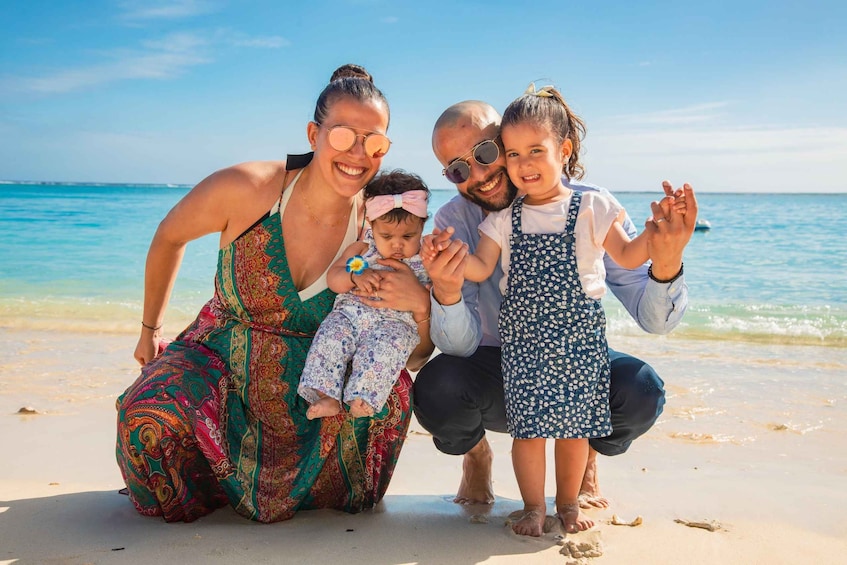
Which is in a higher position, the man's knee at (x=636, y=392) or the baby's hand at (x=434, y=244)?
the baby's hand at (x=434, y=244)

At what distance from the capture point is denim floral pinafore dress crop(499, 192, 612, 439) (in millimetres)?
2707

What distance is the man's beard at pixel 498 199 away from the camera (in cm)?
304

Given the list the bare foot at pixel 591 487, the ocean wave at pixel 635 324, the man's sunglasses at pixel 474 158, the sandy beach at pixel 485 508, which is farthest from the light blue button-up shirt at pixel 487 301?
the ocean wave at pixel 635 324

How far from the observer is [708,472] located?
362 centimetres

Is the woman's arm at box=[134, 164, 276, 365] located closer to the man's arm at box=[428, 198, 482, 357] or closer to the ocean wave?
the man's arm at box=[428, 198, 482, 357]

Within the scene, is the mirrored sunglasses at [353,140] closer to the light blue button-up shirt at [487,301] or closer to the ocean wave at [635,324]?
the light blue button-up shirt at [487,301]

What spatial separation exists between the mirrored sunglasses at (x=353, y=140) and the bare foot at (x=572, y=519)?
5.18 feet

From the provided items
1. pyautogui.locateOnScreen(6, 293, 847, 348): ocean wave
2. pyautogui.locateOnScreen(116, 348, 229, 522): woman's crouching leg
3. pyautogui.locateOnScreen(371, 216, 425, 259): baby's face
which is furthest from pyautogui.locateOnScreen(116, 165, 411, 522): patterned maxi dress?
pyautogui.locateOnScreen(6, 293, 847, 348): ocean wave

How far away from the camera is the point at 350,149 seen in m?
2.95

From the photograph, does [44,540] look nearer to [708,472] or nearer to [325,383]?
[325,383]

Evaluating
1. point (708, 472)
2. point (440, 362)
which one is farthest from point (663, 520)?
point (440, 362)

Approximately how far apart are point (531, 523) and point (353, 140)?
162 cm

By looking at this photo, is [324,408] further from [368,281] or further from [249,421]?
[368,281]

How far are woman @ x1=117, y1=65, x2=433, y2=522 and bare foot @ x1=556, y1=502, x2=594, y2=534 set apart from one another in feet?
2.23
